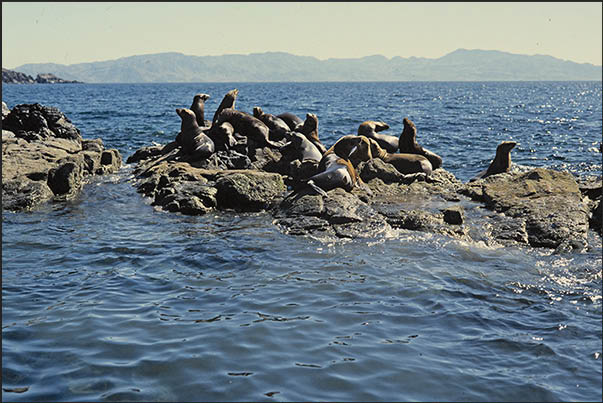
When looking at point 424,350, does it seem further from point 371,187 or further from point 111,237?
point 371,187

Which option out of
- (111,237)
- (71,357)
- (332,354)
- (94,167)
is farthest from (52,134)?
(332,354)

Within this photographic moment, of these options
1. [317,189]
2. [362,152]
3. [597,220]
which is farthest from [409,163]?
[597,220]

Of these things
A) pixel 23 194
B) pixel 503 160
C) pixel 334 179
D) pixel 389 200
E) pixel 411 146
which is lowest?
pixel 23 194

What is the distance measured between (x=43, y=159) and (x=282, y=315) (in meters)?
11.0

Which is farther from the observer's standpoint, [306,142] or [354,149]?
[306,142]

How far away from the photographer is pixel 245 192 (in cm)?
1179

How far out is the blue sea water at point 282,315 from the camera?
198 inches

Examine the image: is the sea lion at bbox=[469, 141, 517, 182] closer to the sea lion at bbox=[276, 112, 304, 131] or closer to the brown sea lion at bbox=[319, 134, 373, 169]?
the brown sea lion at bbox=[319, 134, 373, 169]

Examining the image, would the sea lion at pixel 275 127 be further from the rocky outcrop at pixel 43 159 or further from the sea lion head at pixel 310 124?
the rocky outcrop at pixel 43 159

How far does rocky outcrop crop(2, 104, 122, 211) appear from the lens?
12328 millimetres

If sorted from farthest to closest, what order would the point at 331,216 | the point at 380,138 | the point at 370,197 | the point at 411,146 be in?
the point at 380,138 → the point at 411,146 → the point at 370,197 → the point at 331,216

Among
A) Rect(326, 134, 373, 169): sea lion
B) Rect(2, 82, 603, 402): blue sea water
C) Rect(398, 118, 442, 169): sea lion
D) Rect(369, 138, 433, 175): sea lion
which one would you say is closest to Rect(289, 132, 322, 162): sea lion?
Rect(326, 134, 373, 169): sea lion

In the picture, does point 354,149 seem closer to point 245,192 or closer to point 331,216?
point 245,192

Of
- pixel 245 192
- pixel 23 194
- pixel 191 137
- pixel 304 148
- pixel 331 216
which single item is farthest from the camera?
pixel 191 137
